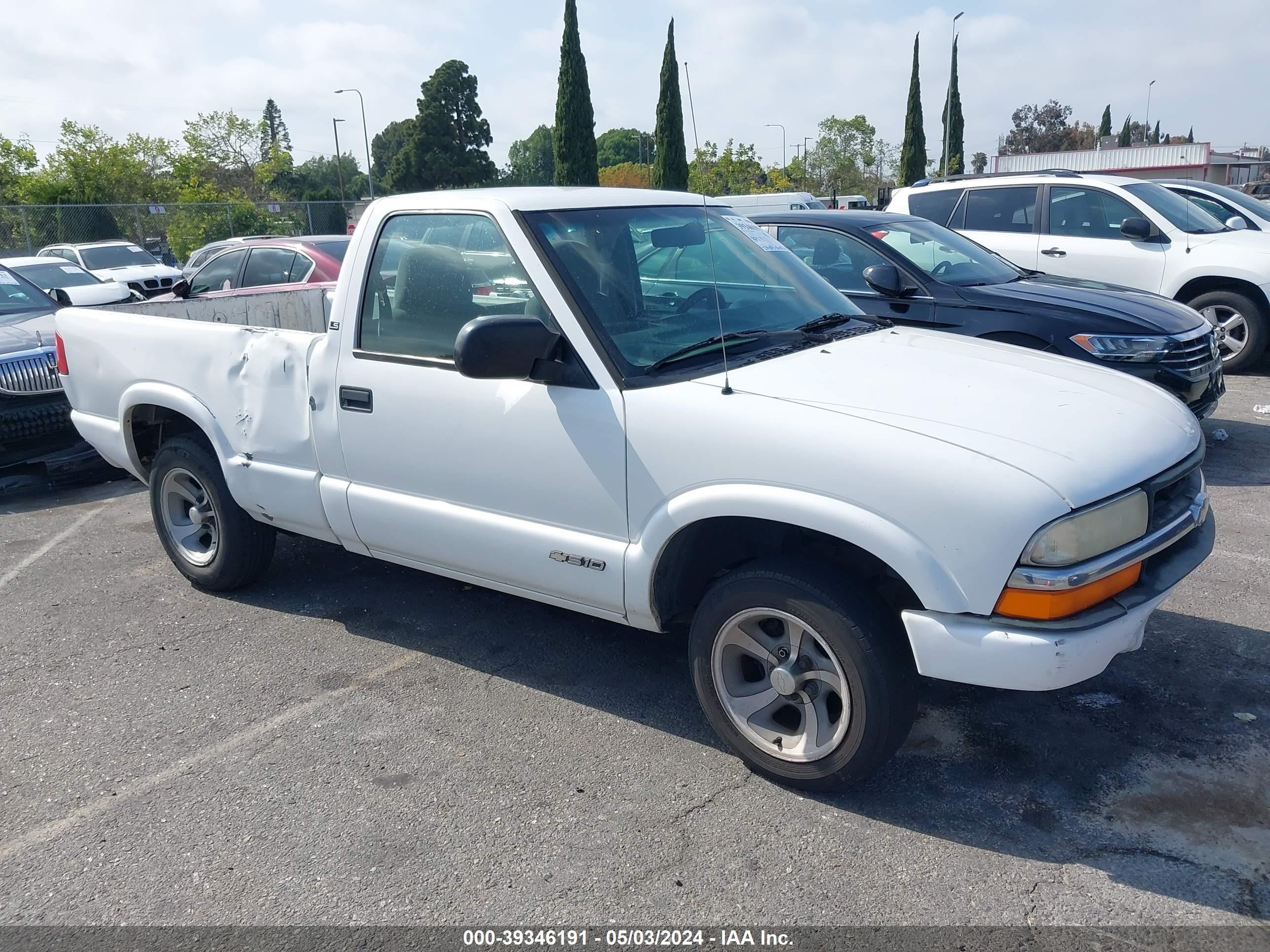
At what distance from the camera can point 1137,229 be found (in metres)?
9.65

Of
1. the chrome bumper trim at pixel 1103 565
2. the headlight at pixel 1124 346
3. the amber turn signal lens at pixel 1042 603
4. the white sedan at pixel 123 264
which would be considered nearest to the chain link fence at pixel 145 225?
the white sedan at pixel 123 264

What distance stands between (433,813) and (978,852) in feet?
5.59

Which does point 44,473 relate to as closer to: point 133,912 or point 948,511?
point 133,912

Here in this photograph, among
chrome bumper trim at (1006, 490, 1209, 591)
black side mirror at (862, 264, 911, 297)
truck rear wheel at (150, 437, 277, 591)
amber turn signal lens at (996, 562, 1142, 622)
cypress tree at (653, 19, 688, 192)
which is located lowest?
truck rear wheel at (150, 437, 277, 591)

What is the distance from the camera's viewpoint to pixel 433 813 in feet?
10.9

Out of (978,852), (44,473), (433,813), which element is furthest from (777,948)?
(44,473)

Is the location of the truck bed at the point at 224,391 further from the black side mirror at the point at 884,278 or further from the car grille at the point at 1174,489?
the black side mirror at the point at 884,278

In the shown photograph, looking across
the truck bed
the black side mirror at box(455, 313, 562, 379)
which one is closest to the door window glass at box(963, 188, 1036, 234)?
the truck bed

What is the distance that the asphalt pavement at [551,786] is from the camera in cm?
290

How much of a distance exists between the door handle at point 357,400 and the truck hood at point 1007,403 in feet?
4.89

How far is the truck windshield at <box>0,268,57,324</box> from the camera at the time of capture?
8695 mm

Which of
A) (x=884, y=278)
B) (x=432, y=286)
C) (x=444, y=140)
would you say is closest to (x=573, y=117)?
(x=884, y=278)

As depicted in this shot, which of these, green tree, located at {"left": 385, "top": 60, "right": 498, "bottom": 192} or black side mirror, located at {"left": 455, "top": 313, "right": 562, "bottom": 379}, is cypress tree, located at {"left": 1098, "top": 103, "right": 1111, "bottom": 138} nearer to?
green tree, located at {"left": 385, "top": 60, "right": 498, "bottom": 192}

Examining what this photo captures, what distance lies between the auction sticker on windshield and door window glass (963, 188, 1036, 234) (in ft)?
21.6
